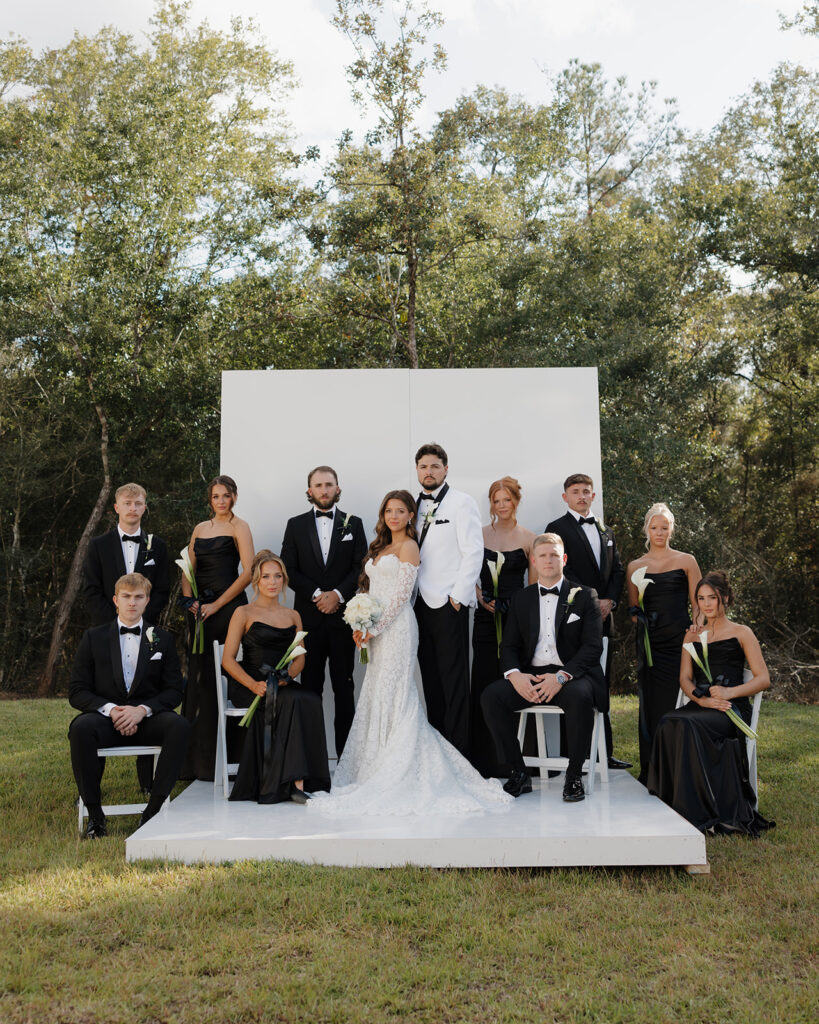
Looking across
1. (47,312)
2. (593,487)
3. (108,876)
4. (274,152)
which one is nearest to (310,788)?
(108,876)

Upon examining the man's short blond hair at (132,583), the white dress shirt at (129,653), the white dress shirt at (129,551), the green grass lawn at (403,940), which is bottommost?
the green grass lawn at (403,940)

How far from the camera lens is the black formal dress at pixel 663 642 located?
5.69 metres

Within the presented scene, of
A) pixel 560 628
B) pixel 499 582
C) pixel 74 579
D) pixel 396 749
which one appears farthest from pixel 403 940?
pixel 74 579

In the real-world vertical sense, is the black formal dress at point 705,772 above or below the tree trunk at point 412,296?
below

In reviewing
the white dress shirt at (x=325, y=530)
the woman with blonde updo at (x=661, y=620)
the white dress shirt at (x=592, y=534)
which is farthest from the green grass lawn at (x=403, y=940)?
the white dress shirt at (x=325, y=530)

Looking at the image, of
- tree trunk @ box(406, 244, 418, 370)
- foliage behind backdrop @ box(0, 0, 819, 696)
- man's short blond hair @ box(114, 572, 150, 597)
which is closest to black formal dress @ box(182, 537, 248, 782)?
man's short blond hair @ box(114, 572, 150, 597)

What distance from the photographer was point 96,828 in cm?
463

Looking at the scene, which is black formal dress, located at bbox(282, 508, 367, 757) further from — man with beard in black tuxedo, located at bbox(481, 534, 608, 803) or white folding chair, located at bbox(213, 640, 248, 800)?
man with beard in black tuxedo, located at bbox(481, 534, 608, 803)

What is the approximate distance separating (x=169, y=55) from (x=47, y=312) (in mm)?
5805

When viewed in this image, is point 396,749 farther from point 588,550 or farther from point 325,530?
point 588,550

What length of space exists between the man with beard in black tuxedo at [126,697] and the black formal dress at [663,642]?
2.61m

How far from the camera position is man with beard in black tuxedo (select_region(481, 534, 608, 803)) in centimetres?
484

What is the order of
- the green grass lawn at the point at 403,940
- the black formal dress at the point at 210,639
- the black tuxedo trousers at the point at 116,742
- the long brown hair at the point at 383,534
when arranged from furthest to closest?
the black formal dress at the point at 210,639 < the long brown hair at the point at 383,534 < the black tuxedo trousers at the point at 116,742 < the green grass lawn at the point at 403,940

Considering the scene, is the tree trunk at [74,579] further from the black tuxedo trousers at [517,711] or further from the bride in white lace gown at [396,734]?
the black tuxedo trousers at [517,711]
